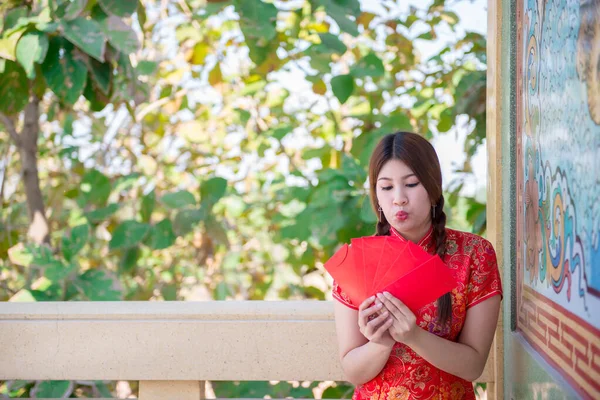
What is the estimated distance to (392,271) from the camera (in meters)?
1.22

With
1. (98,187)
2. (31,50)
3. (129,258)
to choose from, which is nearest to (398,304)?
(31,50)

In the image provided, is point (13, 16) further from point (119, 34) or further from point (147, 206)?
point (147, 206)

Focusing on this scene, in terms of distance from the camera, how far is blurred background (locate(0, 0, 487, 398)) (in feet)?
8.54

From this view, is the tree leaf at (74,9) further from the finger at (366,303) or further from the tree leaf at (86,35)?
the finger at (366,303)

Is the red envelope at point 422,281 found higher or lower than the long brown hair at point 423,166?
lower

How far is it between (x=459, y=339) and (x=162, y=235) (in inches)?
74.5

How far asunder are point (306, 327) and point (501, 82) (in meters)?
0.84

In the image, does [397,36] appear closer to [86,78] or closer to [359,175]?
[359,175]

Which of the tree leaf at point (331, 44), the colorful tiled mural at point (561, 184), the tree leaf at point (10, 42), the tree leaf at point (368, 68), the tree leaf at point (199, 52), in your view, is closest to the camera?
the colorful tiled mural at point (561, 184)

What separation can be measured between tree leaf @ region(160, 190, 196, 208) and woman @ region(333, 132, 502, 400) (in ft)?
5.48

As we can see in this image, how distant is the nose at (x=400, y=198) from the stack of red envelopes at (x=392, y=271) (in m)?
0.13

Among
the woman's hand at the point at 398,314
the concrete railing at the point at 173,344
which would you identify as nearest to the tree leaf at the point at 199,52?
the concrete railing at the point at 173,344

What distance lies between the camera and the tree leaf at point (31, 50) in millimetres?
2346

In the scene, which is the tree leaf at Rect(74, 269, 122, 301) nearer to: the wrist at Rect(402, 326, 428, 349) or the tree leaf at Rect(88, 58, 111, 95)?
the tree leaf at Rect(88, 58, 111, 95)
